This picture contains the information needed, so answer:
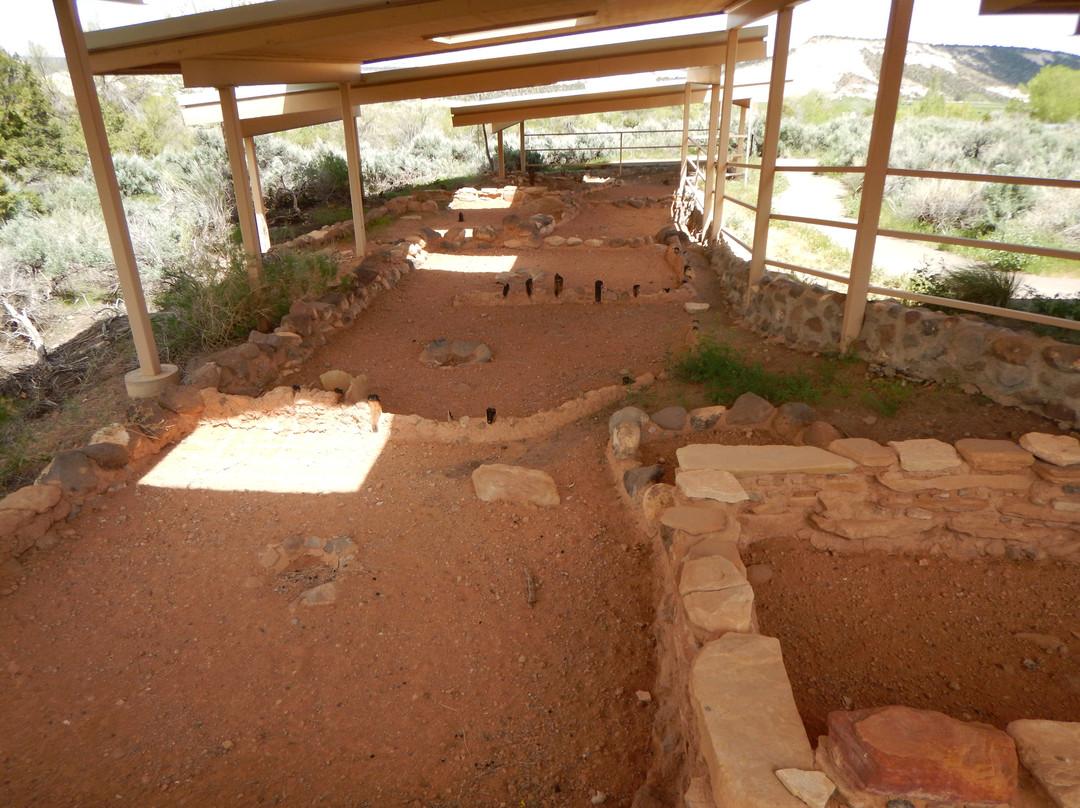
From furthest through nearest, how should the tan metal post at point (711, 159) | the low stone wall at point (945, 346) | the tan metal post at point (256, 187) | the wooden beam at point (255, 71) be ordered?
the tan metal post at point (256, 187)
the tan metal post at point (711, 159)
the wooden beam at point (255, 71)
the low stone wall at point (945, 346)

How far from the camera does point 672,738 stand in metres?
2.55

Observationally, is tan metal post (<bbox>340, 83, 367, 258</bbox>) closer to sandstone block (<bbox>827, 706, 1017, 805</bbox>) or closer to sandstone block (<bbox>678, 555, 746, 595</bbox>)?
sandstone block (<bbox>678, 555, 746, 595</bbox>)

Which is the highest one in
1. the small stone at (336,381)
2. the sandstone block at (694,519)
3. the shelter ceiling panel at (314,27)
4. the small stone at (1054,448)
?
the shelter ceiling panel at (314,27)

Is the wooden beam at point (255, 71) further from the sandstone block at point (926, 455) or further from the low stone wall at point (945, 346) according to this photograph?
the sandstone block at point (926, 455)

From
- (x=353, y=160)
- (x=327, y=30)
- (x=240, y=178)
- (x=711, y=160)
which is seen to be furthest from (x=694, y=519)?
(x=353, y=160)

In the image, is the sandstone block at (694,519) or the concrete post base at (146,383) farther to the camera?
the concrete post base at (146,383)

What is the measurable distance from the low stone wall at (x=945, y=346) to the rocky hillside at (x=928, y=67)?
55127mm

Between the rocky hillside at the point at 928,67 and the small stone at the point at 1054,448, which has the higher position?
the rocky hillside at the point at 928,67

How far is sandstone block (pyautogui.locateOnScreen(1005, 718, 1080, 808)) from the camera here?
1.87 m

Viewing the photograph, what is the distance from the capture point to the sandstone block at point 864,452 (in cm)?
342

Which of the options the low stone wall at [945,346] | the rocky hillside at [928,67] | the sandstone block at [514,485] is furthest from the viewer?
the rocky hillside at [928,67]

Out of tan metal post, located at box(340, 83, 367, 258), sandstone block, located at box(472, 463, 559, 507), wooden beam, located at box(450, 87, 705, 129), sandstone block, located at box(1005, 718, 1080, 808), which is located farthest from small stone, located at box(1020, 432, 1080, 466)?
wooden beam, located at box(450, 87, 705, 129)

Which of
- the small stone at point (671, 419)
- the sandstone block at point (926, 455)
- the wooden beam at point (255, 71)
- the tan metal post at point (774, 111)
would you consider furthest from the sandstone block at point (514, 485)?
the wooden beam at point (255, 71)

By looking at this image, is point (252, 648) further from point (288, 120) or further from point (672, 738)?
point (288, 120)
